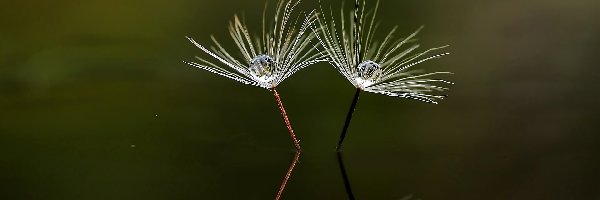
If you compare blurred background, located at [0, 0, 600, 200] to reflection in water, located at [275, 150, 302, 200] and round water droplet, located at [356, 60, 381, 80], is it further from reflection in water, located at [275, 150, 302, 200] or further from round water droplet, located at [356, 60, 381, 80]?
round water droplet, located at [356, 60, 381, 80]

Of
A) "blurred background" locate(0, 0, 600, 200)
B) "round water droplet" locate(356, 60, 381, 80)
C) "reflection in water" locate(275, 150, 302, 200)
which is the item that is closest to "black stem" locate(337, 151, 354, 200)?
"blurred background" locate(0, 0, 600, 200)

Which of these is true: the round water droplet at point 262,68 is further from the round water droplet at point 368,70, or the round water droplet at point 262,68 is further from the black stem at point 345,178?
the black stem at point 345,178

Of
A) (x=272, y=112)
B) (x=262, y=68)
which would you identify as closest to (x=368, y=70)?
(x=262, y=68)

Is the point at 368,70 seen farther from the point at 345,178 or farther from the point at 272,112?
the point at 272,112
